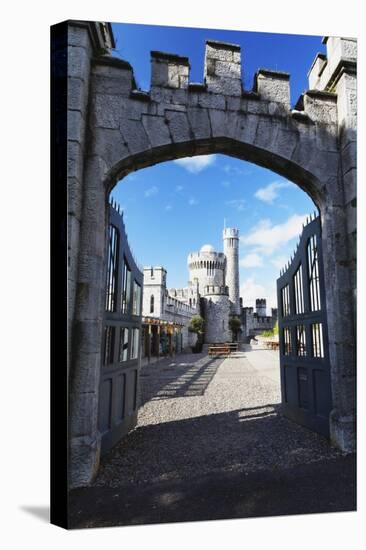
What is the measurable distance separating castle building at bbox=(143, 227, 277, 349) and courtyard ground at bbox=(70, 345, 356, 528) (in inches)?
397

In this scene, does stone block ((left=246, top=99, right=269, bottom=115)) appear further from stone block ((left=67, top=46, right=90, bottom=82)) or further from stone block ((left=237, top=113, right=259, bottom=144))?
stone block ((left=67, top=46, right=90, bottom=82))

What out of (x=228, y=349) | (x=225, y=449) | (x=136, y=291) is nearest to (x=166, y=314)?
→ (x=228, y=349)

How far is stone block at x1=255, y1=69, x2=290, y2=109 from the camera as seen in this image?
2.83 meters

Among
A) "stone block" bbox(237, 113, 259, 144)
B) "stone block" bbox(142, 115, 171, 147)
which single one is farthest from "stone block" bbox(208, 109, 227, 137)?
"stone block" bbox(142, 115, 171, 147)

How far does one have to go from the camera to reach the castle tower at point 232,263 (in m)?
31.2

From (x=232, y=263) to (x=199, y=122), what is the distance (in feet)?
101

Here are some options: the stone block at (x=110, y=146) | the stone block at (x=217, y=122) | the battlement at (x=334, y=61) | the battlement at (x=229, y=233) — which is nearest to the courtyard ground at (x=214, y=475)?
the stone block at (x=110, y=146)

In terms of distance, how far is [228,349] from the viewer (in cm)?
1512

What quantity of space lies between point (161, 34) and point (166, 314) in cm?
1254

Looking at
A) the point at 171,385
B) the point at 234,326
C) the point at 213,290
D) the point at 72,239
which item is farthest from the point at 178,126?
the point at 234,326

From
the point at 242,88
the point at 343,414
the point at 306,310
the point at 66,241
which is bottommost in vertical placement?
the point at 343,414

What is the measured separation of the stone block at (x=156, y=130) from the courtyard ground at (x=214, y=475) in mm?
2404

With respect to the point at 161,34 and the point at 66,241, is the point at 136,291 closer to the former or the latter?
the point at 66,241

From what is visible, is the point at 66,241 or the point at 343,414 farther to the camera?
the point at 343,414
